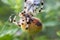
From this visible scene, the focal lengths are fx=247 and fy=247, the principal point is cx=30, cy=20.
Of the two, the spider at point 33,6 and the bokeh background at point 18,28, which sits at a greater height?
the spider at point 33,6

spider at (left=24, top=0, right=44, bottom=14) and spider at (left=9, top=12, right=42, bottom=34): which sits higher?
spider at (left=24, top=0, right=44, bottom=14)

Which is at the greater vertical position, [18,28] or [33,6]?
[33,6]

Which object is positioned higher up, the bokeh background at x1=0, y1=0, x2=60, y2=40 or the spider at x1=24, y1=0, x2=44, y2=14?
the spider at x1=24, y1=0, x2=44, y2=14

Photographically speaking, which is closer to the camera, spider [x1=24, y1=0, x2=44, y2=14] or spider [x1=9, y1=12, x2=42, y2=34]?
spider [x1=9, y1=12, x2=42, y2=34]

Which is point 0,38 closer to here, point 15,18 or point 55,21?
point 15,18

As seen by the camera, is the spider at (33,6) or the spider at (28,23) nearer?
the spider at (28,23)

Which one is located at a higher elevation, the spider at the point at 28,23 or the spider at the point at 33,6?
the spider at the point at 33,6

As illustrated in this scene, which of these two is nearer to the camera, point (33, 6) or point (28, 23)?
point (28, 23)

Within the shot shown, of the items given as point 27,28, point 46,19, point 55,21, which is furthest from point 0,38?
point 55,21
